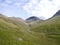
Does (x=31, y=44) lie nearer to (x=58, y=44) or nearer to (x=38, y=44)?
(x=38, y=44)

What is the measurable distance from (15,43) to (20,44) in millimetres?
3715

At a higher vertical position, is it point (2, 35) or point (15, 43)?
point (2, 35)

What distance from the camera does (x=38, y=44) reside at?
11756 centimetres

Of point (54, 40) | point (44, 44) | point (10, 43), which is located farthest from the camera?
point (54, 40)

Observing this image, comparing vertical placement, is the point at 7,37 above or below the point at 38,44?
above

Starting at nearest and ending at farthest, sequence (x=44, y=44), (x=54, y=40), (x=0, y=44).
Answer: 1. (x=0, y=44)
2. (x=44, y=44)
3. (x=54, y=40)

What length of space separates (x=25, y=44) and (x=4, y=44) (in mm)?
16728

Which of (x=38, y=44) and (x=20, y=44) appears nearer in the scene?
(x=20, y=44)

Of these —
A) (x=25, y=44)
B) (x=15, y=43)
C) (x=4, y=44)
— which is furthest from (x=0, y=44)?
(x=25, y=44)

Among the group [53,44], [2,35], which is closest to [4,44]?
[2,35]

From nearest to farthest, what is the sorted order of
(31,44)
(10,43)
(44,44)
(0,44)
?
(0,44)
(10,43)
(31,44)
(44,44)

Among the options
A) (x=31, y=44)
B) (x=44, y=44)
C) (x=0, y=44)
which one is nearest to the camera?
(x=0, y=44)

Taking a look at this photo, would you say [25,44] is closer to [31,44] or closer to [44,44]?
[31,44]

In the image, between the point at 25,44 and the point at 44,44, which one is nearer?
the point at 25,44
